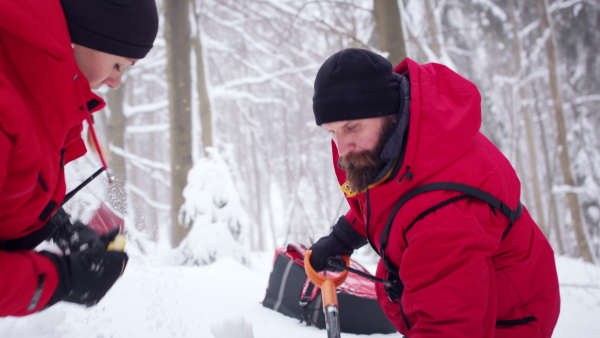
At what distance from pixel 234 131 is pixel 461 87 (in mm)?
20078

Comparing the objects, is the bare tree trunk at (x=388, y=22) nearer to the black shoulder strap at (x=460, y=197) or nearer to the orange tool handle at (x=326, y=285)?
the orange tool handle at (x=326, y=285)

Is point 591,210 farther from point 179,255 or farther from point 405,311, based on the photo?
point 405,311

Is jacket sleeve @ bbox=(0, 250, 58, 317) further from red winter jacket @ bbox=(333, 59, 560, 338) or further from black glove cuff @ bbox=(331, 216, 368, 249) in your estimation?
black glove cuff @ bbox=(331, 216, 368, 249)

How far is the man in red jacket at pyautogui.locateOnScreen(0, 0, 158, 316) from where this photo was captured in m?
1.04

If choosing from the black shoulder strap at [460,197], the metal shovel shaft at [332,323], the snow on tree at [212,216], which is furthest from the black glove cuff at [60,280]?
the snow on tree at [212,216]

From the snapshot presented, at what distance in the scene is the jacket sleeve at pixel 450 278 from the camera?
3.90 ft

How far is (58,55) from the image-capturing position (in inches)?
44.7

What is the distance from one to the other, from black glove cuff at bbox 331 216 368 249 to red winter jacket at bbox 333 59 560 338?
43 cm

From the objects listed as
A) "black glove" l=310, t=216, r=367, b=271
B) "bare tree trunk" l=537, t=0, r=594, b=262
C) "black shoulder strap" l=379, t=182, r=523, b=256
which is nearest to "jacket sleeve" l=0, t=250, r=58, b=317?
"black shoulder strap" l=379, t=182, r=523, b=256

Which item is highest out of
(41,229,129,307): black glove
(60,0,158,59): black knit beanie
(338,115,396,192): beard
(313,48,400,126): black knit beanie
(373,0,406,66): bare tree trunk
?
(373,0,406,66): bare tree trunk

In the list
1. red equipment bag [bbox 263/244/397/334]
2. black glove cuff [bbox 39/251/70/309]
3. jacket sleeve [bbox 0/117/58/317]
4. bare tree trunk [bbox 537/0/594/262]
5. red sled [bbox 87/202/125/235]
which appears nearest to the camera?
jacket sleeve [bbox 0/117/58/317]

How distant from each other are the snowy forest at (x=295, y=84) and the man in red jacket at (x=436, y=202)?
3.76 feet

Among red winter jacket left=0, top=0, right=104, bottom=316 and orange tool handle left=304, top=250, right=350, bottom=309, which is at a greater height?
red winter jacket left=0, top=0, right=104, bottom=316

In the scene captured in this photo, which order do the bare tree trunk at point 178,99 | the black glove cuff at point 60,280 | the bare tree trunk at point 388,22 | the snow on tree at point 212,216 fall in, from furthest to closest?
the bare tree trunk at point 178,99 → the snow on tree at point 212,216 → the bare tree trunk at point 388,22 → the black glove cuff at point 60,280
